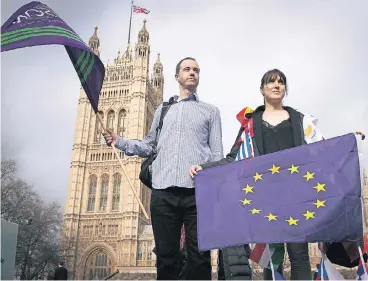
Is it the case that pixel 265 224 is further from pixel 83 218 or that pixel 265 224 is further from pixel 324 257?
pixel 83 218

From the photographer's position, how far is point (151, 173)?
11.3ft

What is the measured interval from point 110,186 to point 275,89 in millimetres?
45222

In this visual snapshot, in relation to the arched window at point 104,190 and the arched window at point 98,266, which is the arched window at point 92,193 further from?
the arched window at point 98,266

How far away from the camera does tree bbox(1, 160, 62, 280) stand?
27.3 meters

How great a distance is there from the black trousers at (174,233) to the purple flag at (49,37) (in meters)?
1.33

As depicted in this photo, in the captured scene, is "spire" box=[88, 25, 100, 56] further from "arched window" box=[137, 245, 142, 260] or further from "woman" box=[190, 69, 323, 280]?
"woman" box=[190, 69, 323, 280]

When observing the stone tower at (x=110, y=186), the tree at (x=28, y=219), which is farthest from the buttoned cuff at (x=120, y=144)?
the stone tower at (x=110, y=186)

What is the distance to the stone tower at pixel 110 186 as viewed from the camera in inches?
1719

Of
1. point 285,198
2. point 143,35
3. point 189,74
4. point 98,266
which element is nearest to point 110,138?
point 189,74

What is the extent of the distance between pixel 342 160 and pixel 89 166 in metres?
47.8

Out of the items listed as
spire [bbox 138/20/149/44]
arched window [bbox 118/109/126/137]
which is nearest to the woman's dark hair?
arched window [bbox 118/109/126/137]

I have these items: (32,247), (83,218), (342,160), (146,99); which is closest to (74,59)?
(342,160)

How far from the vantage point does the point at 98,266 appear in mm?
43656

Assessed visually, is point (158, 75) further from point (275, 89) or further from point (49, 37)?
point (275, 89)
